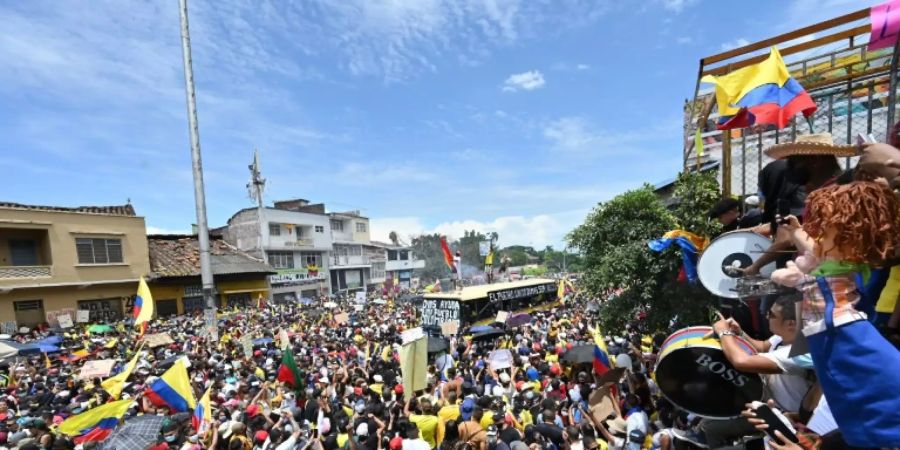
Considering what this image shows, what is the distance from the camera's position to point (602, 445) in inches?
208

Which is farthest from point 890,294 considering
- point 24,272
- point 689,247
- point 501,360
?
point 24,272

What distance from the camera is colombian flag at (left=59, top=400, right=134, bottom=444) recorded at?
269 inches

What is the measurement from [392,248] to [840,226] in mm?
58322

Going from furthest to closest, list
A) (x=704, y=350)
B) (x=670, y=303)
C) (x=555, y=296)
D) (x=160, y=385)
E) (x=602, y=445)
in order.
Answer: (x=555, y=296), (x=670, y=303), (x=160, y=385), (x=602, y=445), (x=704, y=350)

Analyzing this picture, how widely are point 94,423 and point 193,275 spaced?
23442 millimetres

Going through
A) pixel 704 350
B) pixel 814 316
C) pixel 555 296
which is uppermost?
pixel 814 316

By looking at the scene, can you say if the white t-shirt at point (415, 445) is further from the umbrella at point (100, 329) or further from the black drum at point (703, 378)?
the umbrella at point (100, 329)

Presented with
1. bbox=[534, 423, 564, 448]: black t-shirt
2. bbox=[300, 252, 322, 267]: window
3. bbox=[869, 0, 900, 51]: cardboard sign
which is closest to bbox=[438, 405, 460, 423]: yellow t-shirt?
bbox=[534, 423, 564, 448]: black t-shirt

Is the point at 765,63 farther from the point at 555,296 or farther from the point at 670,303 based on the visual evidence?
the point at 555,296

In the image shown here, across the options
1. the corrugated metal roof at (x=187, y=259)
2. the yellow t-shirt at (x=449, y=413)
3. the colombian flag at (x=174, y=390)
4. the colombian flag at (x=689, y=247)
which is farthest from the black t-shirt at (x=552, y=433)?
the corrugated metal roof at (x=187, y=259)

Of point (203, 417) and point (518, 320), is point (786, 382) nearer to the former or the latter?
point (203, 417)

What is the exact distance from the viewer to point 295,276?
1540 inches

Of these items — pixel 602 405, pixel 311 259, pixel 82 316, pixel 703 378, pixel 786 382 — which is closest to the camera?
pixel 786 382

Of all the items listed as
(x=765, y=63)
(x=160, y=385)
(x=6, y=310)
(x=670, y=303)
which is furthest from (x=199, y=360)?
(x=6, y=310)
